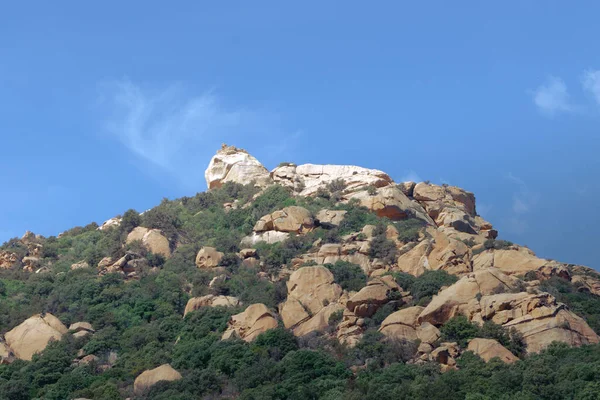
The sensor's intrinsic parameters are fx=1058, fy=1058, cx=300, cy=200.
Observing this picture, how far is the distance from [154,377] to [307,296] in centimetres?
1054

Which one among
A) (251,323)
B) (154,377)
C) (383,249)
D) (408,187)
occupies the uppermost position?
(408,187)

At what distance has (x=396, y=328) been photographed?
51.3 meters

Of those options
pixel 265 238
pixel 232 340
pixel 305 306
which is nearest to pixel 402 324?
pixel 305 306

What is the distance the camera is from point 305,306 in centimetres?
5647

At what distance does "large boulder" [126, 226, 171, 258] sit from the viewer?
7125cm

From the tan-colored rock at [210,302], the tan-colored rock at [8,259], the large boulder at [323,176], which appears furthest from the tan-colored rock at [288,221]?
the tan-colored rock at [8,259]

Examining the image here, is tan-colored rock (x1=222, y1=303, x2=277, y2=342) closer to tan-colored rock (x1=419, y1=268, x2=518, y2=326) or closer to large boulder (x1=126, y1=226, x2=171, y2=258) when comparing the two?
tan-colored rock (x1=419, y1=268, x2=518, y2=326)

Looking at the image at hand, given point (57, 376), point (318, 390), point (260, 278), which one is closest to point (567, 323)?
point (318, 390)

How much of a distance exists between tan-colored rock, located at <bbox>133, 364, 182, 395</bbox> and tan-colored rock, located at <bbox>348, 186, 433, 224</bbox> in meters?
24.7

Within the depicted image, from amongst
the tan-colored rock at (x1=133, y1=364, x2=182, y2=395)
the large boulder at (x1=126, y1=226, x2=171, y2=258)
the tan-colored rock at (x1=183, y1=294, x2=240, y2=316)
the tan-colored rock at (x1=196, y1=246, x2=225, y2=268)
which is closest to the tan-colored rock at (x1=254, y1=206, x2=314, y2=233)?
the tan-colored rock at (x1=196, y1=246, x2=225, y2=268)

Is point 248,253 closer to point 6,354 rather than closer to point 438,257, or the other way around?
point 438,257

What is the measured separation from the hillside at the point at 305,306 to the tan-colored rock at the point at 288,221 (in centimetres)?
15

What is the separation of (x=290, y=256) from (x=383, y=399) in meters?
22.6

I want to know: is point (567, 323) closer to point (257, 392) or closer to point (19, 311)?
point (257, 392)
